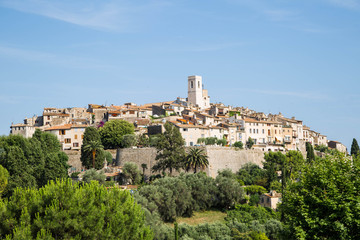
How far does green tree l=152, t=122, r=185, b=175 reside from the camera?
64875 mm

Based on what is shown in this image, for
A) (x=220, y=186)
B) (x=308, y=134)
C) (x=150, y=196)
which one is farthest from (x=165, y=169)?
(x=308, y=134)

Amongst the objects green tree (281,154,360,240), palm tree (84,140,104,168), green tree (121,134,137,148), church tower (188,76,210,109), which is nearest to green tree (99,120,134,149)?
green tree (121,134,137,148)

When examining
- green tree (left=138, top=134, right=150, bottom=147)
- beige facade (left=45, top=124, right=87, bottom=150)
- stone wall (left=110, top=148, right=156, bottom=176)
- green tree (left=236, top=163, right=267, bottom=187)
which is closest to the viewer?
green tree (left=236, top=163, right=267, bottom=187)

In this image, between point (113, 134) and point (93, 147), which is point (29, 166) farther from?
point (113, 134)

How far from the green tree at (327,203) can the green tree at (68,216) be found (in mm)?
9232

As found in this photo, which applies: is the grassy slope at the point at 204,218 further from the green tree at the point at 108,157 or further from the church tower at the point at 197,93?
the church tower at the point at 197,93

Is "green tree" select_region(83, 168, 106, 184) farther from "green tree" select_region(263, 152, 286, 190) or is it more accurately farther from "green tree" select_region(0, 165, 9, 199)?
"green tree" select_region(263, 152, 286, 190)

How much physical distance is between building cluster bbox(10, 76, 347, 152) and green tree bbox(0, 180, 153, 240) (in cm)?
5072

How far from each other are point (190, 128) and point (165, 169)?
1735cm

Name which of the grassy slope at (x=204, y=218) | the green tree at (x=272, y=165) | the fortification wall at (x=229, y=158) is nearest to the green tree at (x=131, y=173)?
the fortification wall at (x=229, y=158)

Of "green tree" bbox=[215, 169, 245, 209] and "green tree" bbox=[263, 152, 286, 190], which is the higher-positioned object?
"green tree" bbox=[263, 152, 286, 190]

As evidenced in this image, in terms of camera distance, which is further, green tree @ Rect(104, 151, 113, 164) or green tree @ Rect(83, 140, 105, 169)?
green tree @ Rect(104, 151, 113, 164)

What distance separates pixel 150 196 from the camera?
5309cm

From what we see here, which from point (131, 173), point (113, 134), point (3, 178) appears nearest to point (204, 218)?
point (131, 173)
